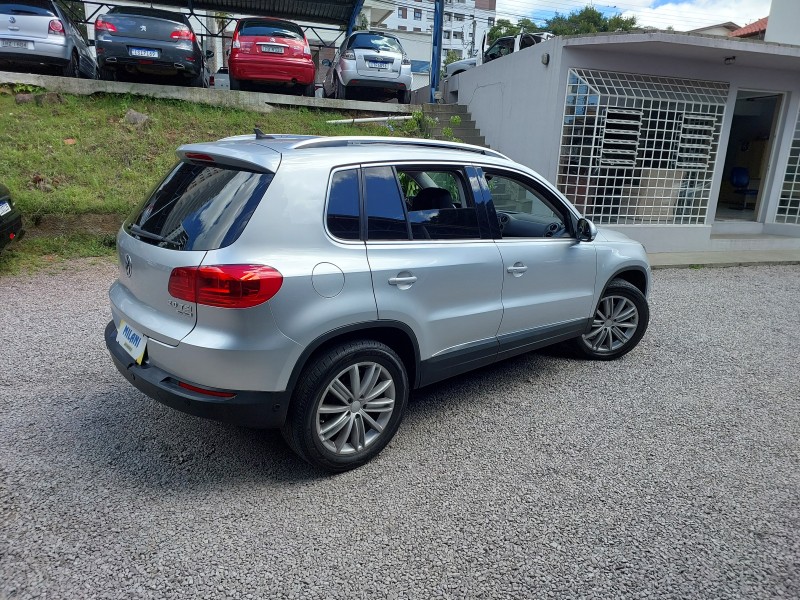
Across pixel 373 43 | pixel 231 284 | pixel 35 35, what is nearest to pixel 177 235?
pixel 231 284

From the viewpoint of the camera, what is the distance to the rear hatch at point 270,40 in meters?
11.4

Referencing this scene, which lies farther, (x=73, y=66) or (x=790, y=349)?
(x=73, y=66)

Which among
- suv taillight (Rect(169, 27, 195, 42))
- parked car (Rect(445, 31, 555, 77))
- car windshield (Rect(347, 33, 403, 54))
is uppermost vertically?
parked car (Rect(445, 31, 555, 77))

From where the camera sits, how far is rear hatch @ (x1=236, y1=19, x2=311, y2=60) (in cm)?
1138

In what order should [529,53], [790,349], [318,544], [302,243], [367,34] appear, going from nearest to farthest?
[318,544] → [302,243] → [790,349] → [529,53] → [367,34]

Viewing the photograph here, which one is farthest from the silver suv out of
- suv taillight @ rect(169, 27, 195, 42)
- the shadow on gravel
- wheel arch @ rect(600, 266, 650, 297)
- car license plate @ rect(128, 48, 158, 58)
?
suv taillight @ rect(169, 27, 195, 42)

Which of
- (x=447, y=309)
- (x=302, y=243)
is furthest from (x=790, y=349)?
(x=302, y=243)

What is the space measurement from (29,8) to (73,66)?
3.82ft

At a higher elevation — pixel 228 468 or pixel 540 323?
pixel 540 323

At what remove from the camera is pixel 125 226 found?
335cm

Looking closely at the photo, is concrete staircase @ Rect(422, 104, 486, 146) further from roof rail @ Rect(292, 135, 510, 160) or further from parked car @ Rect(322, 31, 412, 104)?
roof rail @ Rect(292, 135, 510, 160)

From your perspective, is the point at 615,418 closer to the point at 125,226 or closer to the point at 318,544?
the point at 318,544

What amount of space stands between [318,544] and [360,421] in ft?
2.35

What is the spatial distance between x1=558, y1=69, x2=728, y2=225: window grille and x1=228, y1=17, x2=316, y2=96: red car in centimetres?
569
